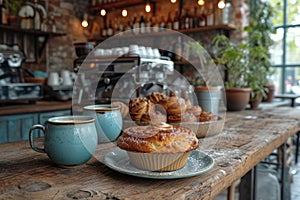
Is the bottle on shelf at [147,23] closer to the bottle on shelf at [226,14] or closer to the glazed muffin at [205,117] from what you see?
the bottle on shelf at [226,14]

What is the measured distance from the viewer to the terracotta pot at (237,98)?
6.47 feet

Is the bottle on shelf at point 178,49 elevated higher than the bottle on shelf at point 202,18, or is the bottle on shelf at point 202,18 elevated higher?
the bottle on shelf at point 202,18

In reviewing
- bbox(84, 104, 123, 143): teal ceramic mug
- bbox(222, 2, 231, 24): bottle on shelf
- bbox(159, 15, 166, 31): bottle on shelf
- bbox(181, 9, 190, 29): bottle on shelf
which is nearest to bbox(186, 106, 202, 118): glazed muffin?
bbox(84, 104, 123, 143): teal ceramic mug

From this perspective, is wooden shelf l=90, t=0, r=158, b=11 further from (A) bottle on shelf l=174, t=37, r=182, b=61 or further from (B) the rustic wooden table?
(B) the rustic wooden table

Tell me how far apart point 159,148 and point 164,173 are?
0.06 m

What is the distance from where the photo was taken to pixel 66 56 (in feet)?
16.0

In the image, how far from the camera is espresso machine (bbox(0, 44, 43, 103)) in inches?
97.0

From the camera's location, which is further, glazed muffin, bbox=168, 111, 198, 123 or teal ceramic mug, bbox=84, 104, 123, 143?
glazed muffin, bbox=168, 111, 198, 123

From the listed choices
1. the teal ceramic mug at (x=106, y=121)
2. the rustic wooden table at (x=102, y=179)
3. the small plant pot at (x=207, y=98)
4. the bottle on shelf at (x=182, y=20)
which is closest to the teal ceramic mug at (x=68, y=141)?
the rustic wooden table at (x=102, y=179)

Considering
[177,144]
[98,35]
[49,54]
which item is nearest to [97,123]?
[177,144]

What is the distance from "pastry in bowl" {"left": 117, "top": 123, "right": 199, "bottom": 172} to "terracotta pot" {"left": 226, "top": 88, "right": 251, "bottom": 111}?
4.42 feet

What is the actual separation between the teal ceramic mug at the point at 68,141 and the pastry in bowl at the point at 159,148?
0.29 ft

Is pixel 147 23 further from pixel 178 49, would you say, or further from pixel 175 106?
pixel 175 106

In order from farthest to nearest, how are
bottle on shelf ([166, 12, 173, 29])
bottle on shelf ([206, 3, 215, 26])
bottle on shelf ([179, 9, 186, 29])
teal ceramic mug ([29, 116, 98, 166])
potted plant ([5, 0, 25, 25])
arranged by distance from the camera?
bottle on shelf ([166, 12, 173, 29])
bottle on shelf ([179, 9, 186, 29])
bottle on shelf ([206, 3, 215, 26])
potted plant ([5, 0, 25, 25])
teal ceramic mug ([29, 116, 98, 166])
